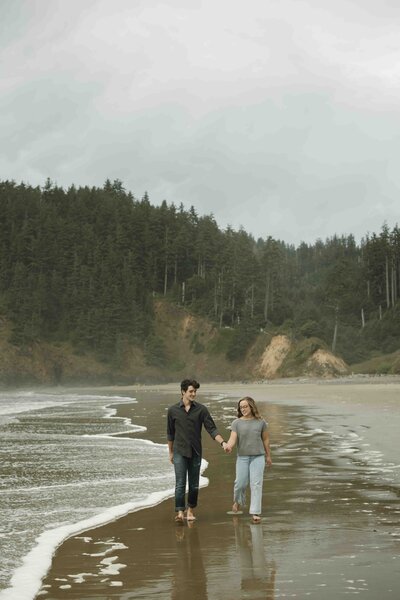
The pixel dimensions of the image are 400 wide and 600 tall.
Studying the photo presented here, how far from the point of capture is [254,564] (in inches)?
268

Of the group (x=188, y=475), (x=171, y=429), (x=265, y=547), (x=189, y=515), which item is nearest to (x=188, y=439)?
(x=171, y=429)

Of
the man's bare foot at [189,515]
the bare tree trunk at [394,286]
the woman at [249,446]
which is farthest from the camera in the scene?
the bare tree trunk at [394,286]

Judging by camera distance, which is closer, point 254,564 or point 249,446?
point 254,564

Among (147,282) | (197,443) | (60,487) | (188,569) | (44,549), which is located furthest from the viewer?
(147,282)

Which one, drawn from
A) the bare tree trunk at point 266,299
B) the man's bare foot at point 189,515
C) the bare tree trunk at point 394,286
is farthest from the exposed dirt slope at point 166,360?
the man's bare foot at point 189,515

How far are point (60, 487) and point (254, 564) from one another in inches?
244

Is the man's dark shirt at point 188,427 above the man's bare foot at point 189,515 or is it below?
above

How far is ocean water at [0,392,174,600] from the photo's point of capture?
7.57 m

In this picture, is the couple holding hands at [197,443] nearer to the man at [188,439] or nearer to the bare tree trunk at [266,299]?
the man at [188,439]

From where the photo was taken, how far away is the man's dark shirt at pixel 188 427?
930 cm

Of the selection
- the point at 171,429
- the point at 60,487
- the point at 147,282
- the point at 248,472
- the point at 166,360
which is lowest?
the point at 60,487

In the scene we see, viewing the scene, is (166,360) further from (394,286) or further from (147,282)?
(394,286)

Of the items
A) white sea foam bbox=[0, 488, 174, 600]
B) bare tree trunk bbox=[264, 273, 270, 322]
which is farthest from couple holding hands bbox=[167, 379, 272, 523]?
bare tree trunk bbox=[264, 273, 270, 322]

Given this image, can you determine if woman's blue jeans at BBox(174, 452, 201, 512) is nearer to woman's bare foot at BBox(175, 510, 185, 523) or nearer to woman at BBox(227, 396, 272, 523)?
woman's bare foot at BBox(175, 510, 185, 523)
